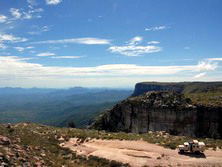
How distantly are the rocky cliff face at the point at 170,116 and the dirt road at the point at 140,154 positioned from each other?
29.3m

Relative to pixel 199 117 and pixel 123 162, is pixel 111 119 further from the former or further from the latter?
pixel 123 162

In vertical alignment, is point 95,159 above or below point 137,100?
below

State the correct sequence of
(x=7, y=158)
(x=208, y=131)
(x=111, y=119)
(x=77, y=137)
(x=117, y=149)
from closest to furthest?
1. (x=7, y=158)
2. (x=117, y=149)
3. (x=77, y=137)
4. (x=208, y=131)
5. (x=111, y=119)

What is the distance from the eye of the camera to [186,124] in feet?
219

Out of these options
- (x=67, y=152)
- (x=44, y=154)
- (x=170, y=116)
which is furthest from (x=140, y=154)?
(x=170, y=116)

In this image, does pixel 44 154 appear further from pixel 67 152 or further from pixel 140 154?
pixel 140 154

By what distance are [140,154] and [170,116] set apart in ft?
119

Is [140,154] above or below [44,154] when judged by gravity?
below

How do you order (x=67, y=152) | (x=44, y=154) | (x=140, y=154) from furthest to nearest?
(x=67, y=152) < (x=140, y=154) < (x=44, y=154)

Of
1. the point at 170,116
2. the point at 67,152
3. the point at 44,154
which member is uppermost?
the point at 170,116

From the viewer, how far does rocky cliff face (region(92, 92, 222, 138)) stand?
216 ft

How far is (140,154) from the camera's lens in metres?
33.7

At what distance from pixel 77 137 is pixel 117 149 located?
9822 mm

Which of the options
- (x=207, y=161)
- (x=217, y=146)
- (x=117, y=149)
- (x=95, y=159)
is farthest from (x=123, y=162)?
(x=217, y=146)
